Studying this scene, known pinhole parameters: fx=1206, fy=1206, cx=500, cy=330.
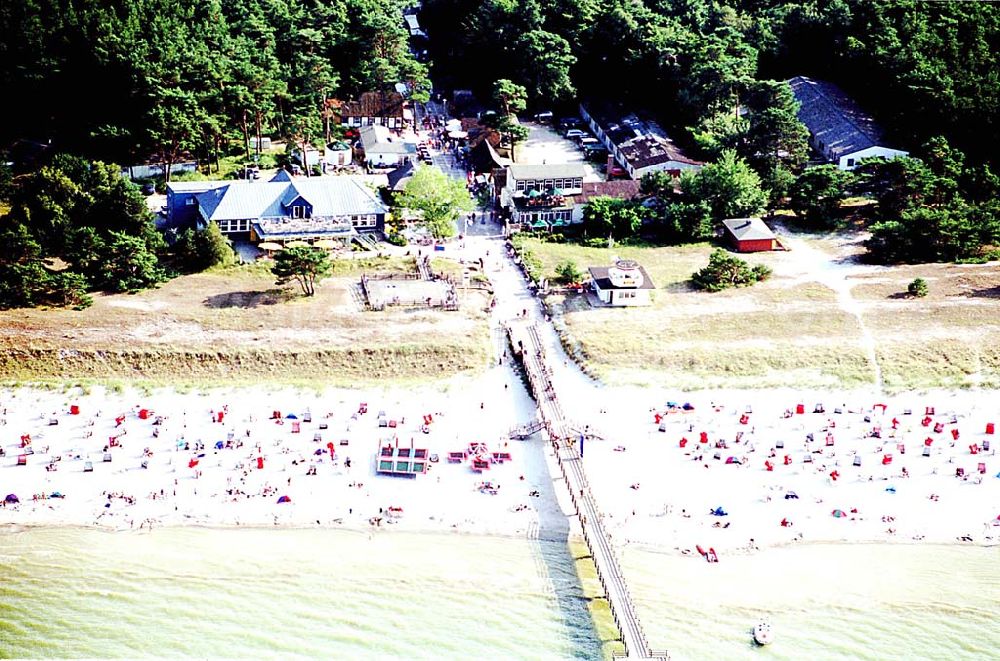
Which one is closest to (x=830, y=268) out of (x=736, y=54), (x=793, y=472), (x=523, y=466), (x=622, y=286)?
(x=622, y=286)

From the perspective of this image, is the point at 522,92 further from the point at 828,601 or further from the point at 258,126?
the point at 828,601

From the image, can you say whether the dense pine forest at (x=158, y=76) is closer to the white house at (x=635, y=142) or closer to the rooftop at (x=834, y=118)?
the white house at (x=635, y=142)

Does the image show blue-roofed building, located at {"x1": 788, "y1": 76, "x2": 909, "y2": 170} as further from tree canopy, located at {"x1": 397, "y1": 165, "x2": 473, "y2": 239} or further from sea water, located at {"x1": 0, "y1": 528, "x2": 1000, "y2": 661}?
sea water, located at {"x1": 0, "y1": 528, "x2": 1000, "y2": 661}

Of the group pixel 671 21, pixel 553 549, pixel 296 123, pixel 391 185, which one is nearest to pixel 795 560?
pixel 553 549

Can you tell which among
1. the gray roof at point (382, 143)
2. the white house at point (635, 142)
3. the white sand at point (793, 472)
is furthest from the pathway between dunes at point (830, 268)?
the gray roof at point (382, 143)

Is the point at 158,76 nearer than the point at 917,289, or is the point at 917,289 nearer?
the point at 917,289

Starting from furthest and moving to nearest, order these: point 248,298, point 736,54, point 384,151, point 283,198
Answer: point 736,54
point 384,151
point 283,198
point 248,298

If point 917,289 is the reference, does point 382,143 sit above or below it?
above
